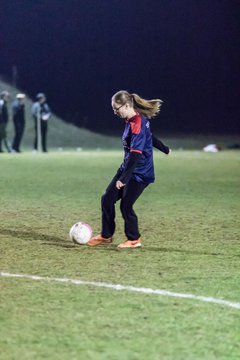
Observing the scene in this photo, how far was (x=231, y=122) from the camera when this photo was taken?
41.2 metres

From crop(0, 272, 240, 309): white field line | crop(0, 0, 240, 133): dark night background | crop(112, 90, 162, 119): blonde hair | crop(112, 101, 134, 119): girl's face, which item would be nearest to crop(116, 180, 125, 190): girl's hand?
crop(112, 101, 134, 119): girl's face

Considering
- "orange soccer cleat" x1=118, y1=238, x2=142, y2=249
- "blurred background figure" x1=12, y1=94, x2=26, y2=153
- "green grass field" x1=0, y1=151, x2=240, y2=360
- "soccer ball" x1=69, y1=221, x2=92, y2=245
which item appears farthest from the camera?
"blurred background figure" x1=12, y1=94, x2=26, y2=153

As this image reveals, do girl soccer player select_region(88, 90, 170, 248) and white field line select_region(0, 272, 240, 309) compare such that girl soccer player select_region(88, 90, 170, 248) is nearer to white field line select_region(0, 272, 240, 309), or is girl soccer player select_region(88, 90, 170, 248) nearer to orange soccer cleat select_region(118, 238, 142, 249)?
orange soccer cleat select_region(118, 238, 142, 249)

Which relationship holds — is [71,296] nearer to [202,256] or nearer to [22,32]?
[202,256]

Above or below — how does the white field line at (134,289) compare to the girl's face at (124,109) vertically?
below

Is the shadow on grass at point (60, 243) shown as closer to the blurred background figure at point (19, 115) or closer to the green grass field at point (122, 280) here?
the green grass field at point (122, 280)

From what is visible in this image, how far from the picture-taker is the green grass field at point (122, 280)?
15.9 feet

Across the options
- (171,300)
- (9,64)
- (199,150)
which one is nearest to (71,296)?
(171,300)

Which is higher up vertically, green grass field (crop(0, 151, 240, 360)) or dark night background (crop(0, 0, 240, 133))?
dark night background (crop(0, 0, 240, 133))

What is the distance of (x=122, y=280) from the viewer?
6.78 m

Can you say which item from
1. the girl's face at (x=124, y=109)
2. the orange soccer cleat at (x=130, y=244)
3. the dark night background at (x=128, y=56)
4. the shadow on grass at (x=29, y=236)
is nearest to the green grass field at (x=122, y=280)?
the shadow on grass at (x=29, y=236)

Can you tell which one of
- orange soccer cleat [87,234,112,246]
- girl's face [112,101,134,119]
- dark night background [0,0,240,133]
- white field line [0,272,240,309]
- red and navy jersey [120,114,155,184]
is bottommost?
orange soccer cleat [87,234,112,246]

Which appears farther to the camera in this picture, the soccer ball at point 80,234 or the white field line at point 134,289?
the soccer ball at point 80,234

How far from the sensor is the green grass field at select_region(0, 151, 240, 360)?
4.85 metres
